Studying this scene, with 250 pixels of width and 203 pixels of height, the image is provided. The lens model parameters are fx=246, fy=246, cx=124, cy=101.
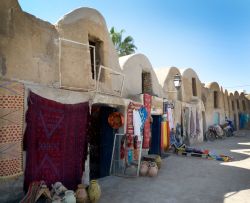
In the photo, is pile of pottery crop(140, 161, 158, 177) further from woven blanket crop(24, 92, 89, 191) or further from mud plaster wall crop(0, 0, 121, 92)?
mud plaster wall crop(0, 0, 121, 92)

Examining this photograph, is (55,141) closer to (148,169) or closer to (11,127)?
(11,127)

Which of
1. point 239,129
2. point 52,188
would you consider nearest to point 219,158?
point 52,188

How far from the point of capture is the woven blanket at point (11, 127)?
5.09m

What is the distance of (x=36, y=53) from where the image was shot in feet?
19.9

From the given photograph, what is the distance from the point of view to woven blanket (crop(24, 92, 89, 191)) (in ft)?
18.4

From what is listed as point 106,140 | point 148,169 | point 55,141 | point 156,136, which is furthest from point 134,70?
point 55,141

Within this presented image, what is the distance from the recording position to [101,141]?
9.23m

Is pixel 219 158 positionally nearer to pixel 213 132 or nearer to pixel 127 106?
pixel 127 106

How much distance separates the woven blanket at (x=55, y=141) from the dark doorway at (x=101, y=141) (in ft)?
7.06

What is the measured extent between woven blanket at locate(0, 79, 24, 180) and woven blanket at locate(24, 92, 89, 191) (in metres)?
0.18

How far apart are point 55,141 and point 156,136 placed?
7.08 meters

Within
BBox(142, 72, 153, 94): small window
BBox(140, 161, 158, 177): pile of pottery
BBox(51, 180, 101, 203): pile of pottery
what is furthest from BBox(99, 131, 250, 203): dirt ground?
BBox(142, 72, 153, 94): small window

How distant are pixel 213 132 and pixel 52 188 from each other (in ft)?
57.5

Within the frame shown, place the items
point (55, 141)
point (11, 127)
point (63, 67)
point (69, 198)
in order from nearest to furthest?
point (69, 198) < point (11, 127) < point (55, 141) < point (63, 67)
